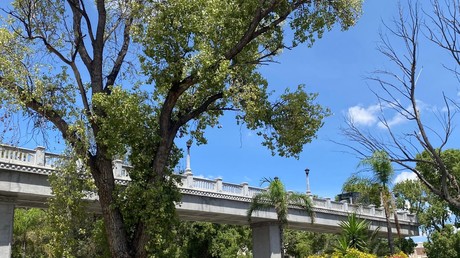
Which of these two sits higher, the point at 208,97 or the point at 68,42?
the point at 68,42

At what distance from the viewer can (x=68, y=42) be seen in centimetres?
1370

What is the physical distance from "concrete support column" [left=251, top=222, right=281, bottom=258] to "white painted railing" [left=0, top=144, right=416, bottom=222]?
9.92 ft

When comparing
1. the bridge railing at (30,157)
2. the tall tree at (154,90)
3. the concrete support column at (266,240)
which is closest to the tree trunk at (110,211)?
the tall tree at (154,90)

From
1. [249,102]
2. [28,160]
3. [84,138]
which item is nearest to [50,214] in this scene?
[84,138]

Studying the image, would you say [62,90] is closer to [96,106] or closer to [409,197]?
[96,106]

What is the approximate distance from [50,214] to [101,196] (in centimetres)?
133

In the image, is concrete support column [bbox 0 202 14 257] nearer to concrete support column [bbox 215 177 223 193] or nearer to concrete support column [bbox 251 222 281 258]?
concrete support column [bbox 215 177 223 193]

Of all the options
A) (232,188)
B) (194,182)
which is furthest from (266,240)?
(194,182)

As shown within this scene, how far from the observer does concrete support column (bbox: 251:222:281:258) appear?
3406 centimetres

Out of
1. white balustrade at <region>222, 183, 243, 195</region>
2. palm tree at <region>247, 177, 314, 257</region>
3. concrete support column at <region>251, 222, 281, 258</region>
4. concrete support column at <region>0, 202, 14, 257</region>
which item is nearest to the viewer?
concrete support column at <region>0, 202, 14, 257</region>

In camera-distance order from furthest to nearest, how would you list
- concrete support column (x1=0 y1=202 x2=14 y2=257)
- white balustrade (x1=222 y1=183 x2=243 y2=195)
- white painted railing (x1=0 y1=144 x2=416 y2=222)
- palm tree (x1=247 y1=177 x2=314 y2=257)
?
white balustrade (x1=222 y1=183 x2=243 y2=195) < palm tree (x1=247 y1=177 x2=314 y2=257) < white painted railing (x1=0 y1=144 x2=416 y2=222) < concrete support column (x1=0 y1=202 x2=14 y2=257)

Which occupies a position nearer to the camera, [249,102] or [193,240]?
[249,102]

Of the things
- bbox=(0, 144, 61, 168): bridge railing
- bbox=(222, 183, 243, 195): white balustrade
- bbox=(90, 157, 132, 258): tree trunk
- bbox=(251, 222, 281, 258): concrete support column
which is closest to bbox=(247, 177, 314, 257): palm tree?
bbox=(222, 183, 243, 195): white balustrade

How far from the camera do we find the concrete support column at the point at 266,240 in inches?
1341
